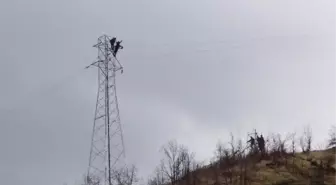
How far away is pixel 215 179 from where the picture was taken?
6438 centimetres

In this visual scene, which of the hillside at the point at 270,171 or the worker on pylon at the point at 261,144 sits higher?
the worker on pylon at the point at 261,144

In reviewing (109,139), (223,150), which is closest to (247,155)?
(223,150)

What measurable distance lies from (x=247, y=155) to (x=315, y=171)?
1011 centimetres

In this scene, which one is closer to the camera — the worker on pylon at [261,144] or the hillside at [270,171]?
the hillside at [270,171]

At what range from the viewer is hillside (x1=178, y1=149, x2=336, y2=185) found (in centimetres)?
6231

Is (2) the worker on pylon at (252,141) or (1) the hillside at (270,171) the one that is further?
(2) the worker on pylon at (252,141)

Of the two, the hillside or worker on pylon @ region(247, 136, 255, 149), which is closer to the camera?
the hillside

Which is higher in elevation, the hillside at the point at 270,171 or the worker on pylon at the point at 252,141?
the worker on pylon at the point at 252,141

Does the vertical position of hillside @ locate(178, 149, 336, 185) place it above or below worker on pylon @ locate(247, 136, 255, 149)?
below

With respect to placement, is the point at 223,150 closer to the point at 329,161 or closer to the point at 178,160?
the point at 178,160

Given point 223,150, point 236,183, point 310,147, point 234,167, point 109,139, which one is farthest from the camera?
point 310,147

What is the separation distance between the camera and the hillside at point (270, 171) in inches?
2453

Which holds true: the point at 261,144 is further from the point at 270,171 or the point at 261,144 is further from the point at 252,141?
the point at 270,171

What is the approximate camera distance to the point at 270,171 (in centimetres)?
6619
